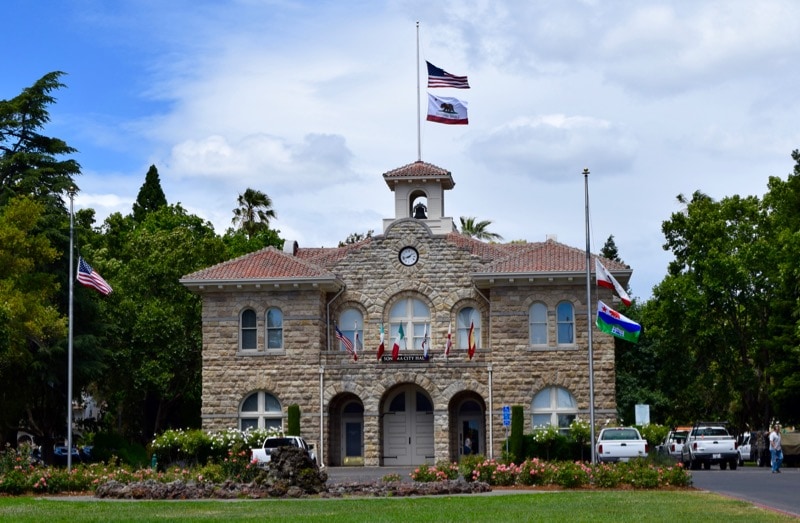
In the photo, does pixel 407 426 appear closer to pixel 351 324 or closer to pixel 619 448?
pixel 351 324

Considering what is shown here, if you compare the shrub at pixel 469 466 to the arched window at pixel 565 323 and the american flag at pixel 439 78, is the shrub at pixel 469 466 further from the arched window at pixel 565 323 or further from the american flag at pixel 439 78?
the american flag at pixel 439 78

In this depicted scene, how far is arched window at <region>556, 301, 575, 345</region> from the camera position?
51.0 metres

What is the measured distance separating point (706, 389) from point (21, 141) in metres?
36.0

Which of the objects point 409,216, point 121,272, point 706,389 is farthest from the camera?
point 706,389

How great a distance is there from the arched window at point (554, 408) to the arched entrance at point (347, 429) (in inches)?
284

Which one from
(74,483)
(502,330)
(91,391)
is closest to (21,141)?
(91,391)

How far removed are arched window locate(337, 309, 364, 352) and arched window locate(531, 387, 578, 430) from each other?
297 inches

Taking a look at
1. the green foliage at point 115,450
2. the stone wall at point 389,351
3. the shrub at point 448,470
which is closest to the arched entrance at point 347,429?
the stone wall at point 389,351

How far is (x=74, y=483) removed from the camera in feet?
103

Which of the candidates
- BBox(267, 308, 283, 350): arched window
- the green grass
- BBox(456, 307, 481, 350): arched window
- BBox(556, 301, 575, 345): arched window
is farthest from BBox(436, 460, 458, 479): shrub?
BBox(267, 308, 283, 350): arched window

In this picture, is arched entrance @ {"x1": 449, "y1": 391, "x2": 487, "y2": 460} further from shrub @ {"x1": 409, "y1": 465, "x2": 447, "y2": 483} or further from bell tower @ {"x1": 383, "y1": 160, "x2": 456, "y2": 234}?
shrub @ {"x1": 409, "y1": 465, "x2": 447, "y2": 483}

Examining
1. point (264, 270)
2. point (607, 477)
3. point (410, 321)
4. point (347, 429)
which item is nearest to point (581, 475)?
point (607, 477)

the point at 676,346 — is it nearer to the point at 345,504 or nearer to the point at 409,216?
the point at 409,216

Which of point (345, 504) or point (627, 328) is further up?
point (627, 328)
